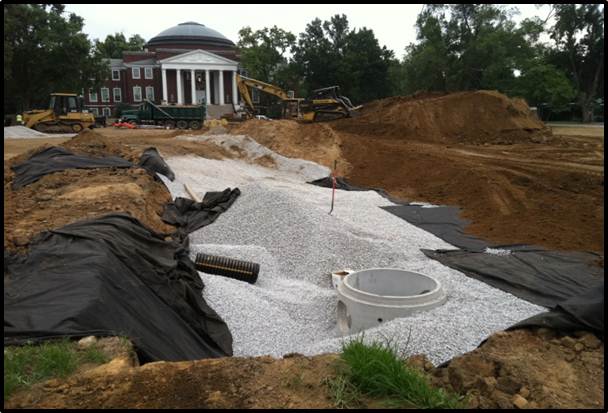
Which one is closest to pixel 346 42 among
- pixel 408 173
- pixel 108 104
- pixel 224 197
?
pixel 108 104

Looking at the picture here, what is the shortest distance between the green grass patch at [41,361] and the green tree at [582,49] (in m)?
44.3

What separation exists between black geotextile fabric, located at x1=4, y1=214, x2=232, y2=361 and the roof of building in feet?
187

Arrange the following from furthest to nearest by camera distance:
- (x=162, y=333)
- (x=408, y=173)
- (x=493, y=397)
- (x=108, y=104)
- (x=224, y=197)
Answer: (x=108, y=104), (x=408, y=173), (x=224, y=197), (x=162, y=333), (x=493, y=397)

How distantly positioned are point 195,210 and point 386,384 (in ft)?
27.5

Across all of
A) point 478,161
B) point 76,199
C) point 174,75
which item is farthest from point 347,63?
point 76,199

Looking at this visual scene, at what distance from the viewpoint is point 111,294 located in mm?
4605

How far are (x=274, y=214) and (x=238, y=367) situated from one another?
6.74m

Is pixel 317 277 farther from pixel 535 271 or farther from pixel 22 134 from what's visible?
pixel 22 134

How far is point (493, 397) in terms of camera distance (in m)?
3.07

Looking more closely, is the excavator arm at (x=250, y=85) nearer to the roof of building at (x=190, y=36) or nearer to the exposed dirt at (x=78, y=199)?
the exposed dirt at (x=78, y=199)

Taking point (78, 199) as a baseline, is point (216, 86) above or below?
above

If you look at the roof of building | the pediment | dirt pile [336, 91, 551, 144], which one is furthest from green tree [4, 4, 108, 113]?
dirt pile [336, 91, 551, 144]

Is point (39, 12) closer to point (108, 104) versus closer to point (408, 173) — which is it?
point (108, 104)

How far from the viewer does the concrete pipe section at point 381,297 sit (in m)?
5.61
